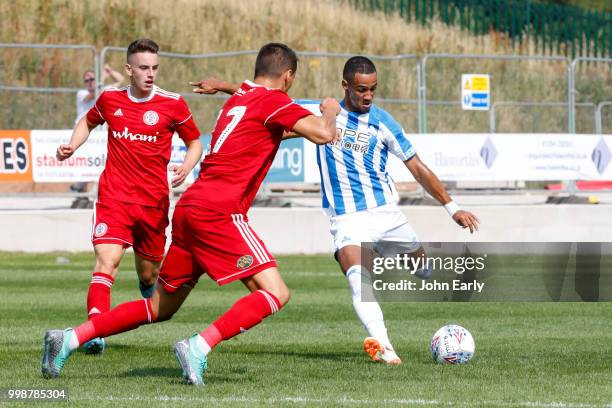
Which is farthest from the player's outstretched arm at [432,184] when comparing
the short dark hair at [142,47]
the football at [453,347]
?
the short dark hair at [142,47]

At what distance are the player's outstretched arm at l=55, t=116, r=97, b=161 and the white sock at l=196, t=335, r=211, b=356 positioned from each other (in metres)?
2.50

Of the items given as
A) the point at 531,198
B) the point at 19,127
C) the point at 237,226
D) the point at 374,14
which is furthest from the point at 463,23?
the point at 237,226

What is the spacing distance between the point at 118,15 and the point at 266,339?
22202 millimetres

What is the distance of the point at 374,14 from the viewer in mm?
32188

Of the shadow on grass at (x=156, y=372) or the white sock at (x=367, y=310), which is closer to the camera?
the shadow on grass at (x=156, y=372)

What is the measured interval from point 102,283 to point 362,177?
2.04 meters

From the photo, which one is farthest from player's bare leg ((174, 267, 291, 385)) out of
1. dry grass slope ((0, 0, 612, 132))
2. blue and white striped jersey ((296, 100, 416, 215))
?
dry grass slope ((0, 0, 612, 132))

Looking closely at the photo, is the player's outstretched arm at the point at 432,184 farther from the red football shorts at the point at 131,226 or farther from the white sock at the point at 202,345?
the white sock at the point at 202,345

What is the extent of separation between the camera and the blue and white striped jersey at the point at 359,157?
920cm

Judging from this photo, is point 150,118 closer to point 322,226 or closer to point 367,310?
point 367,310

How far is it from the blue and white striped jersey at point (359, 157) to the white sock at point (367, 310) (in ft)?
1.62

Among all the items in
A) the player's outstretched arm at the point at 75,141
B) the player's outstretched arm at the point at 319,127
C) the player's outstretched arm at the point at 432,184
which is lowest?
the player's outstretched arm at the point at 432,184

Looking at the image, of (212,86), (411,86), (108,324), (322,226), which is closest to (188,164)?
(212,86)

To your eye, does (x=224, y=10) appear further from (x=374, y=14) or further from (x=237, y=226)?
(x=237, y=226)
